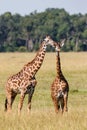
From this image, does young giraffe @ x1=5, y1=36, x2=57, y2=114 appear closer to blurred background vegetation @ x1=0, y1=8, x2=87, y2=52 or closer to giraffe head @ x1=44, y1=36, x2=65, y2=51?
giraffe head @ x1=44, y1=36, x2=65, y2=51

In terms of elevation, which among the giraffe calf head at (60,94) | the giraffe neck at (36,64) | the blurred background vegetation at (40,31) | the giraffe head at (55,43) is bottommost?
the blurred background vegetation at (40,31)

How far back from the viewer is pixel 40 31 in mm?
83938

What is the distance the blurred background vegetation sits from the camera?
77.4 m

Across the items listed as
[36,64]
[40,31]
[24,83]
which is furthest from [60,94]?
[40,31]

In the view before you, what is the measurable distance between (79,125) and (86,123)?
171 mm

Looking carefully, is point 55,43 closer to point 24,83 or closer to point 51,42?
point 51,42

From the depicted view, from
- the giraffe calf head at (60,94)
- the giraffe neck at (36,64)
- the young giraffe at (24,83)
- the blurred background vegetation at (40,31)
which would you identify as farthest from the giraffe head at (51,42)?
the blurred background vegetation at (40,31)

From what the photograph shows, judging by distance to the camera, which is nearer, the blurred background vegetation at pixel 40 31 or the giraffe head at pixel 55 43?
the giraffe head at pixel 55 43

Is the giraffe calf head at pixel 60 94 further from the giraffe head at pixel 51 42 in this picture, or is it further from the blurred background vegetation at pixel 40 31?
the blurred background vegetation at pixel 40 31

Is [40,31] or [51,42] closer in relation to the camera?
[51,42]

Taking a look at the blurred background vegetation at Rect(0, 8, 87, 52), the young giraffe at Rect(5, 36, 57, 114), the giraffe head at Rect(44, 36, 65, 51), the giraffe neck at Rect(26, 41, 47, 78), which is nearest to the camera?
the giraffe head at Rect(44, 36, 65, 51)

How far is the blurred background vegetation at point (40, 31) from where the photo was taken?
254 feet

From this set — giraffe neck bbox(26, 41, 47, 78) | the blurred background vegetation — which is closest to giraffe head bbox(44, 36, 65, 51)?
giraffe neck bbox(26, 41, 47, 78)

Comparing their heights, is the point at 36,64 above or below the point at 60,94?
above
